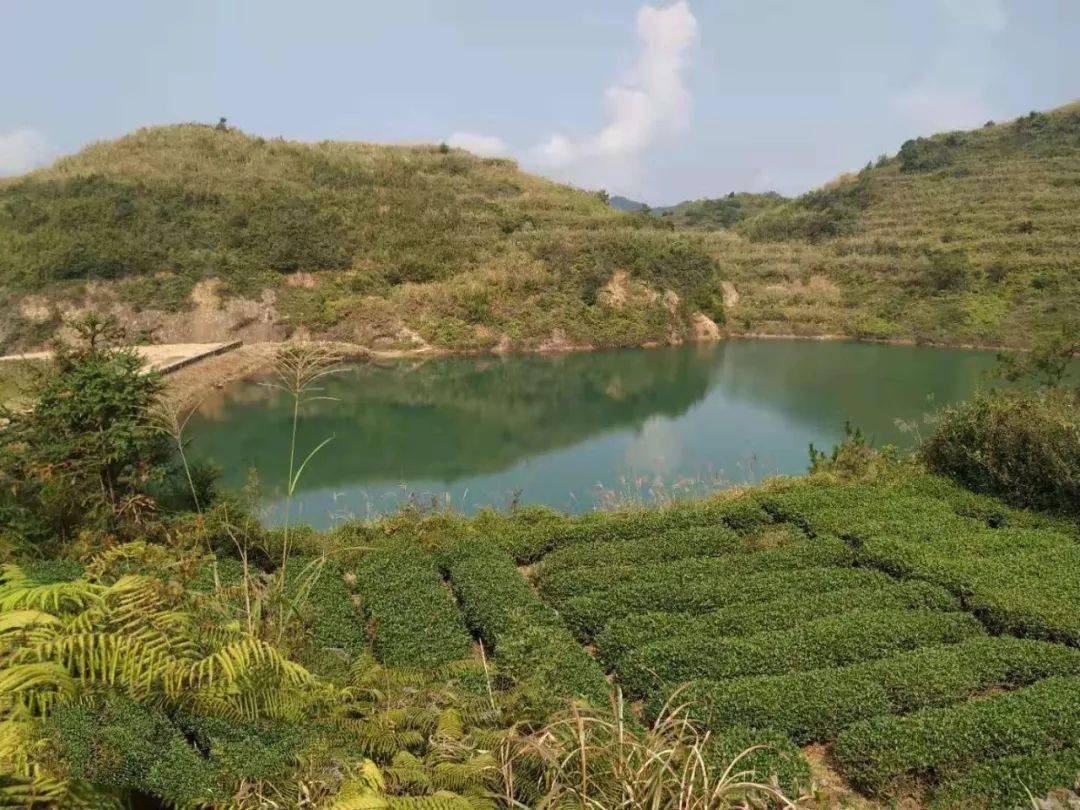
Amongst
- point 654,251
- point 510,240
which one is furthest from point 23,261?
point 654,251

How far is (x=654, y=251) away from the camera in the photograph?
39656 millimetres

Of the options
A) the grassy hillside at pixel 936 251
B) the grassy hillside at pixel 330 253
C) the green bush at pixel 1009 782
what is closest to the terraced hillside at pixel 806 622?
the green bush at pixel 1009 782

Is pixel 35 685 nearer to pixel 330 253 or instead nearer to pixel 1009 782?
pixel 1009 782

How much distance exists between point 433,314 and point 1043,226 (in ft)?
121

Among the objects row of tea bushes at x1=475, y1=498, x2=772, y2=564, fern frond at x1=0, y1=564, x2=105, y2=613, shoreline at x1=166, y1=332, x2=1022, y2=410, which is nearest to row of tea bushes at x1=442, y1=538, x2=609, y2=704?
row of tea bushes at x1=475, y1=498, x2=772, y2=564

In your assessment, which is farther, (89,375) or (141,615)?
(89,375)

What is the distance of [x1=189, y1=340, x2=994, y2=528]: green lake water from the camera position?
15641 millimetres

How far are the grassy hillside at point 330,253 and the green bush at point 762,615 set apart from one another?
25.8 meters

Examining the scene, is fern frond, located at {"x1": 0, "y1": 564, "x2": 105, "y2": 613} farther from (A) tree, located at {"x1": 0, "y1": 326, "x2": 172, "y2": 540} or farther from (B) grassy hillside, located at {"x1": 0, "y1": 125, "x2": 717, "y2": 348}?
(B) grassy hillside, located at {"x1": 0, "y1": 125, "x2": 717, "y2": 348}

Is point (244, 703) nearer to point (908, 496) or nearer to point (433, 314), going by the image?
point (908, 496)

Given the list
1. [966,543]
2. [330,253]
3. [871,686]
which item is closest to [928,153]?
[330,253]

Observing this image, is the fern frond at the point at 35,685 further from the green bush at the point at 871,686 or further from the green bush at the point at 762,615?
the green bush at the point at 762,615

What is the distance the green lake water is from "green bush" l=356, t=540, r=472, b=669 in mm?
2763

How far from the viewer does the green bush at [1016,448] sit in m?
11.7
